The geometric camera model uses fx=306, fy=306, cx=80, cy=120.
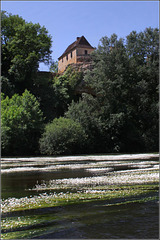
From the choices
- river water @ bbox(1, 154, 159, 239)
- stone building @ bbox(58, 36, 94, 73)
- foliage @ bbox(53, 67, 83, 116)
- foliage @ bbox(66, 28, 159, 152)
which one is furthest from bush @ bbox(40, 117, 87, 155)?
river water @ bbox(1, 154, 159, 239)

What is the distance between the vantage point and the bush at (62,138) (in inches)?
1941

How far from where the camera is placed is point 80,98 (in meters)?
63.2

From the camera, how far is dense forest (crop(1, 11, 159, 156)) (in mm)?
51188

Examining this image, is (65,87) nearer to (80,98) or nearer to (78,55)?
(80,98)

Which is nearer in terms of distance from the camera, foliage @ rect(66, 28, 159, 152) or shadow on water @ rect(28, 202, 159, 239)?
shadow on water @ rect(28, 202, 159, 239)

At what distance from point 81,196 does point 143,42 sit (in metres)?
63.7

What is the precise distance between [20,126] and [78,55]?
115 ft

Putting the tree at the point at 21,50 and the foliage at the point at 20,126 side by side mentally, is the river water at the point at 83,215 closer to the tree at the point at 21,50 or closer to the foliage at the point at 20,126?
the foliage at the point at 20,126

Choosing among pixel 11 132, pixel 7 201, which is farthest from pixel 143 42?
pixel 7 201

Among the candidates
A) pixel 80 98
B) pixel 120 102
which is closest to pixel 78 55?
pixel 80 98

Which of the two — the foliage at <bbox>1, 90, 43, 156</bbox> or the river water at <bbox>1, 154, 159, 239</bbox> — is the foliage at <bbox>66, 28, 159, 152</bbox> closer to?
the foliage at <bbox>1, 90, 43, 156</bbox>

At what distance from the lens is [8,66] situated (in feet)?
226

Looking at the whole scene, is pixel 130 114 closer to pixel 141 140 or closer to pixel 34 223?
pixel 141 140

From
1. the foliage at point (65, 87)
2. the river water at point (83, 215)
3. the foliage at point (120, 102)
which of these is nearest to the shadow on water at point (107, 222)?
the river water at point (83, 215)
